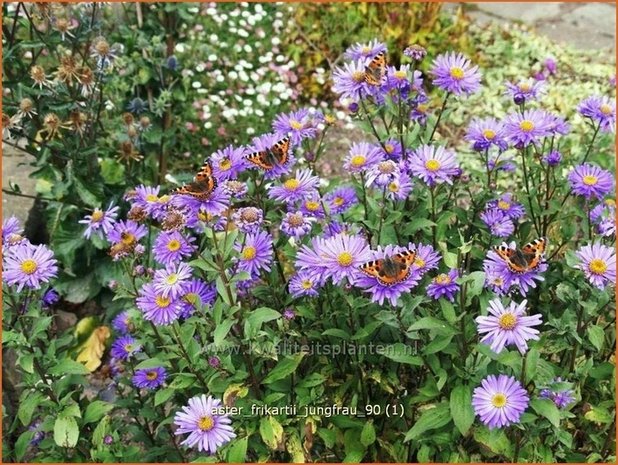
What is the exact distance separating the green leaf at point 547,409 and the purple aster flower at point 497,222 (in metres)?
0.53

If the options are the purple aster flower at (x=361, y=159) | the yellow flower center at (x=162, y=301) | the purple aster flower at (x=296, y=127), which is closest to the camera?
the yellow flower center at (x=162, y=301)

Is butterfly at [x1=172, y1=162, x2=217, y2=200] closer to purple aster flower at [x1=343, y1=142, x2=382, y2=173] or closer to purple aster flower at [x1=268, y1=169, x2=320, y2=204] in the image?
purple aster flower at [x1=268, y1=169, x2=320, y2=204]

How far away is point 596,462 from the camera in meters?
2.03

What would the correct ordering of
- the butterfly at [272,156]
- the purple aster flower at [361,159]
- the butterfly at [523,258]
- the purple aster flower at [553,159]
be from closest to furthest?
1. the butterfly at [523,258]
2. the butterfly at [272,156]
3. the purple aster flower at [361,159]
4. the purple aster flower at [553,159]

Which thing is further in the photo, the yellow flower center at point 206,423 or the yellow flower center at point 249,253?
the yellow flower center at point 249,253

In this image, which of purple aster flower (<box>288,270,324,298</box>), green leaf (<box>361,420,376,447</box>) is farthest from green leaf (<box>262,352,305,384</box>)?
green leaf (<box>361,420,376,447</box>)

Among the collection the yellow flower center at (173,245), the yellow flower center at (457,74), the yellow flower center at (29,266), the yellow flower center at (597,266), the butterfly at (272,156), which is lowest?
the yellow flower center at (29,266)

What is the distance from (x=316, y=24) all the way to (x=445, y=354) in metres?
2.98

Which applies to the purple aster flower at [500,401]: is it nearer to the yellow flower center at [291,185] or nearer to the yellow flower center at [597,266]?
the yellow flower center at [597,266]

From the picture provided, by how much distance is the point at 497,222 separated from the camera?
2.06 meters

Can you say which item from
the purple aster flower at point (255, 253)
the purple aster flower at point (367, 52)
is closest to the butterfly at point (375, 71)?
the purple aster flower at point (367, 52)

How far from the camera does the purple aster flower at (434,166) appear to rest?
187 cm

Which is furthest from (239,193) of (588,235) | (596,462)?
(596,462)

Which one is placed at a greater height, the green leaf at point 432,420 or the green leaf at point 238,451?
the green leaf at point 432,420
